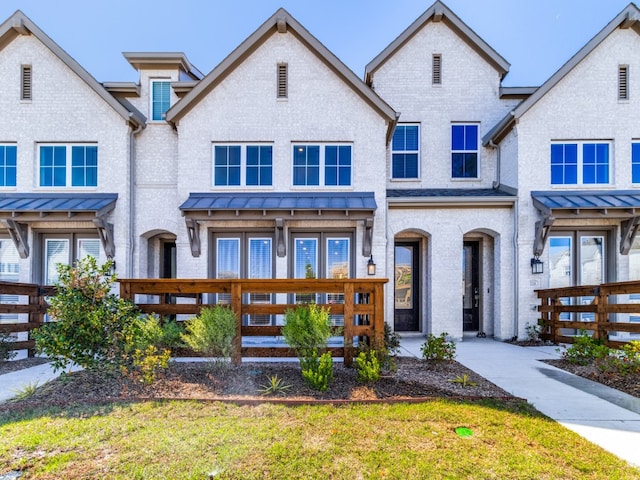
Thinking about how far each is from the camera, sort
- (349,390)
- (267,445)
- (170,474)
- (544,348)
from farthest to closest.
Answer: (544,348) < (349,390) < (267,445) < (170,474)

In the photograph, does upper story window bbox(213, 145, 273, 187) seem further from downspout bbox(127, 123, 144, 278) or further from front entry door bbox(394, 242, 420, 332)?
front entry door bbox(394, 242, 420, 332)

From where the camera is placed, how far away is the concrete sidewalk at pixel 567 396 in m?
4.01

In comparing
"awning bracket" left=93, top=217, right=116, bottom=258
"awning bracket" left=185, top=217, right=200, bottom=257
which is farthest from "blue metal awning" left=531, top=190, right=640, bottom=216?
"awning bracket" left=93, top=217, right=116, bottom=258

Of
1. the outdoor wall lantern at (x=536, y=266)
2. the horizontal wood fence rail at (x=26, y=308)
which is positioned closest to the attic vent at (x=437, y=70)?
the outdoor wall lantern at (x=536, y=266)

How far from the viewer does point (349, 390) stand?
5199 millimetres

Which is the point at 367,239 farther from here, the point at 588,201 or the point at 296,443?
the point at 296,443

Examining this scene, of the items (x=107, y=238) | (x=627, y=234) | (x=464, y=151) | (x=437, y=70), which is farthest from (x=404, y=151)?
(x=107, y=238)

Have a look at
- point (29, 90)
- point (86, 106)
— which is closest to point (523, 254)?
point (86, 106)

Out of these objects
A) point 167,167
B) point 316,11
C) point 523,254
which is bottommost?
point 523,254

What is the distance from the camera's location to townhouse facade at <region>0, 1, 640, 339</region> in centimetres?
997

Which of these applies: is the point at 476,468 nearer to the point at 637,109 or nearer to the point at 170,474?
the point at 170,474

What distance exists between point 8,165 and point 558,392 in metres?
13.5

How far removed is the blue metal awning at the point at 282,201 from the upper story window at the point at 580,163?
17.5ft

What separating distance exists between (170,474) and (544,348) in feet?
29.0
